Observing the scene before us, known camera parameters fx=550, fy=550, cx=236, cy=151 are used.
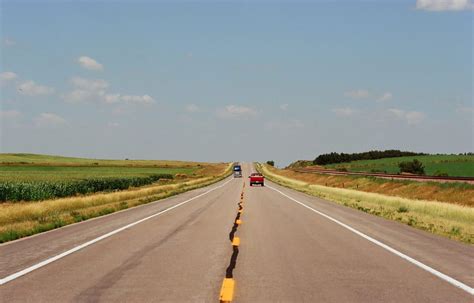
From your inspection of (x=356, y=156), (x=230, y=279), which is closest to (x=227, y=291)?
(x=230, y=279)

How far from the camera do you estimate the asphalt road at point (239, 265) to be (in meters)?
7.81

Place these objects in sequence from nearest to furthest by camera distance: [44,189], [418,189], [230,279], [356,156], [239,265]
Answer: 1. [230,279]
2. [239,265]
3. [44,189]
4. [418,189]
5. [356,156]

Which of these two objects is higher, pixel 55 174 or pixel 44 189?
pixel 55 174

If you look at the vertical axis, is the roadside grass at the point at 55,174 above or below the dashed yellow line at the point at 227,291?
above

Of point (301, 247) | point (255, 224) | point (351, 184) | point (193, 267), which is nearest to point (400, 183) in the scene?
point (351, 184)

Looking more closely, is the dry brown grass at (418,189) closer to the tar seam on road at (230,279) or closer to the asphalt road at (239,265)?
the asphalt road at (239,265)

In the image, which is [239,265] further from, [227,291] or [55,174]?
[55,174]

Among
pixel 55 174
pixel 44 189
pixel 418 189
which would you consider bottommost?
pixel 44 189

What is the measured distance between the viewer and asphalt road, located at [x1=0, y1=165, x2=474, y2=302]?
7812 millimetres

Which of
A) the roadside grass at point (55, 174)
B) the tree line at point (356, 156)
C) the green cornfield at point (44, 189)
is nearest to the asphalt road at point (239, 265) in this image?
the green cornfield at point (44, 189)

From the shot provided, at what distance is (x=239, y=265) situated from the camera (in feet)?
33.7

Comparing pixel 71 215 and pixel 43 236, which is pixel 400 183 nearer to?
pixel 71 215

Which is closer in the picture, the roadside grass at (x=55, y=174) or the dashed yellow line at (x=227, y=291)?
the dashed yellow line at (x=227, y=291)

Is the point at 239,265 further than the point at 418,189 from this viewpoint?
No
